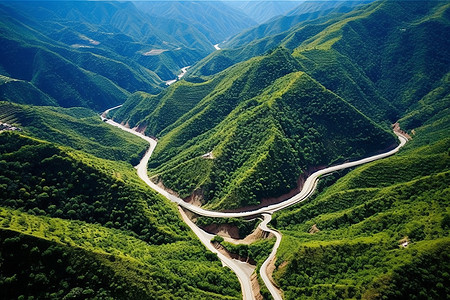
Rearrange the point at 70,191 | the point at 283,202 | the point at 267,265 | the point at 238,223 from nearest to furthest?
the point at 267,265 → the point at 70,191 → the point at 238,223 → the point at 283,202

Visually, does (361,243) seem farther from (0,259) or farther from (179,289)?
(0,259)

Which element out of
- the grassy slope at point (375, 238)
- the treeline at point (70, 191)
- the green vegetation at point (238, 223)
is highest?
the grassy slope at point (375, 238)

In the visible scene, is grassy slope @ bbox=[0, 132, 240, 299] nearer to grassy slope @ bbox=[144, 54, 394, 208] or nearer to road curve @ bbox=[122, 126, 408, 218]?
road curve @ bbox=[122, 126, 408, 218]

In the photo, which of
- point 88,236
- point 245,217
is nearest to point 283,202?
point 245,217

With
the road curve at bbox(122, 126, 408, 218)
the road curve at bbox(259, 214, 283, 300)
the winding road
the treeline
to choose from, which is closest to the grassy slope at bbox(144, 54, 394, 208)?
the road curve at bbox(122, 126, 408, 218)

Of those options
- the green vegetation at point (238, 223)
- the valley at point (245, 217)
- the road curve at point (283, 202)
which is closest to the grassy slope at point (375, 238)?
the valley at point (245, 217)

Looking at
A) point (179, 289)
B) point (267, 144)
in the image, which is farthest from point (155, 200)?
point (267, 144)

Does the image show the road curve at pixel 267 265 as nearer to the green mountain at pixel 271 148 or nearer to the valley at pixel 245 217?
the valley at pixel 245 217

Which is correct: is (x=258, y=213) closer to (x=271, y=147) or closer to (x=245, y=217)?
(x=245, y=217)
